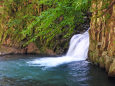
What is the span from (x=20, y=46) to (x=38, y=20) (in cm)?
1537

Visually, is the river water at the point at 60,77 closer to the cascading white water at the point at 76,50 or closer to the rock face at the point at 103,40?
the rock face at the point at 103,40

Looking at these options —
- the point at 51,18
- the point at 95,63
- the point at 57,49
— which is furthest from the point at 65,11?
the point at 57,49

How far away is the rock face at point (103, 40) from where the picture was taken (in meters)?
8.69

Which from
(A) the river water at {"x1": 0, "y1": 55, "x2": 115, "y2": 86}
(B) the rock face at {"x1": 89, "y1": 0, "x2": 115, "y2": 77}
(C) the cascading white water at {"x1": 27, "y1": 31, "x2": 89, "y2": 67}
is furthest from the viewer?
(C) the cascading white water at {"x1": 27, "y1": 31, "x2": 89, "y2": 67}

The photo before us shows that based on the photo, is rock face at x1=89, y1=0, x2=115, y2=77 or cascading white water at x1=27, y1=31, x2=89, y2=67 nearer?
rock face at x1=89, y1=0, x2=115, y2=77

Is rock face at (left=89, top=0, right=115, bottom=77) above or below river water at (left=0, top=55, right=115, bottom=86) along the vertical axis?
above

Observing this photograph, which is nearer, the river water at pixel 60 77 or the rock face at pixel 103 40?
the river water at pixel 60 77

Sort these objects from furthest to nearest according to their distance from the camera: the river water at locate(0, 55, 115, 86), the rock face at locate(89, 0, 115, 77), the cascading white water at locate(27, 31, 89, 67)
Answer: the cascading white water at locate(27, 31, 89, 67)
the rock face at locate(89, 0, 115, 77)
the river water at locate(0, 55, 115, 86)

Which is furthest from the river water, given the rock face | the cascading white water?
the cascading white water

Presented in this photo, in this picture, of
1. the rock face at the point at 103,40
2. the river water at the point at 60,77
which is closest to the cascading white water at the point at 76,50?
the rock face at the point at 103,40

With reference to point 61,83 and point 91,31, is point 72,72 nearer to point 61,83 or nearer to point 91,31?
point 61,83

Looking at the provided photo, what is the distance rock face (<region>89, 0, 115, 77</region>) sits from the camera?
8.69m

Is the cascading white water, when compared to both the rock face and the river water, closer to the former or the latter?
the rock face

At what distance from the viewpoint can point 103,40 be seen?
33.8 ft
